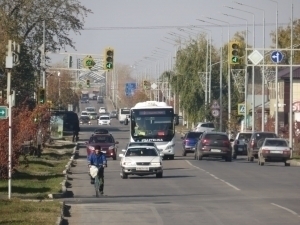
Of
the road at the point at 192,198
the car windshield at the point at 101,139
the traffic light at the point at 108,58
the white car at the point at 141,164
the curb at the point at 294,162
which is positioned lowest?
the curb at the point at 294,162

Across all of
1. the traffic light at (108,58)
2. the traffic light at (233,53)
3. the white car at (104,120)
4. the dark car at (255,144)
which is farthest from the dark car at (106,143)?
the white car at (104,120)

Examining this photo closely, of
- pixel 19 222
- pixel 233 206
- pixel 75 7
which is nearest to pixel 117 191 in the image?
pixel 233 206

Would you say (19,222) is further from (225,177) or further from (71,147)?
(71,147)

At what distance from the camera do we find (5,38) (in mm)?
51531

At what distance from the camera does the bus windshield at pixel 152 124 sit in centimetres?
5544

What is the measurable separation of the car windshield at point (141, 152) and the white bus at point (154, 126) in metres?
14.3

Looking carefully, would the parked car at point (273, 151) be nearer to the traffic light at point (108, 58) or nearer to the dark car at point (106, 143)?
the traffic light at point (108, 58)

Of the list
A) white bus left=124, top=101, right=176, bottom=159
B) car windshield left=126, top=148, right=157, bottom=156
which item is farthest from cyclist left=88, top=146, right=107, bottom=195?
white bus left=124, top=101, right=176, bottom=159

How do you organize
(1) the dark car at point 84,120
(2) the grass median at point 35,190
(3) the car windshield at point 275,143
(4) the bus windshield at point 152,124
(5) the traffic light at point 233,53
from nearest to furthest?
(2) the grass median at point 35,190
(5) the traffic light at point 233,53
(3) the car windshield at point 275,143
(4) the bus windshield at point 152,124
(1) the dark car at point 84,120

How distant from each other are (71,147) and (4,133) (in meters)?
36.5

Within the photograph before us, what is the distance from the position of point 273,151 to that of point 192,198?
23066 mm

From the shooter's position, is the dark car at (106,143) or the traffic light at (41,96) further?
the dark car at (106,143)

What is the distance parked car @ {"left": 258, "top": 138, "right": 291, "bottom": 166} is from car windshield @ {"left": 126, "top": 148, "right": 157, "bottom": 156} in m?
12.3

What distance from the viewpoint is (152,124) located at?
5572 centimetres
